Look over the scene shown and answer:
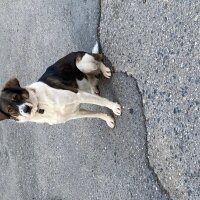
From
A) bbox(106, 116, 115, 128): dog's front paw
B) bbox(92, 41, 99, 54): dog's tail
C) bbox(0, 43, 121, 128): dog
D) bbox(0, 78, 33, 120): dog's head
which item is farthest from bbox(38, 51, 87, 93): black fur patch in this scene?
bbox(106, 116, 115, 128): dog's front paw

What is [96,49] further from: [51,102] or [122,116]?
[51,102]

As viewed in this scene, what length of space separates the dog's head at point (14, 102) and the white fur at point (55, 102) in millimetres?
62

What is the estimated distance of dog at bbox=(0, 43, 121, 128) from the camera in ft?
14.2

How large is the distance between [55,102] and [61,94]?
11 cm

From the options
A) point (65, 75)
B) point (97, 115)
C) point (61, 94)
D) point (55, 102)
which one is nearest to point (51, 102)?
point (55, 102)

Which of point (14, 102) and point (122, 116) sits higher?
point (14, 102)

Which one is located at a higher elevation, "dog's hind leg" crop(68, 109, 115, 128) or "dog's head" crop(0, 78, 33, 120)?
"dog's head" crop(0, 78, 33, 120)

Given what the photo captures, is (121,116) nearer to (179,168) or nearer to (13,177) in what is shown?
(179,168)

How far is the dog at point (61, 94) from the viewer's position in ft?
14.2

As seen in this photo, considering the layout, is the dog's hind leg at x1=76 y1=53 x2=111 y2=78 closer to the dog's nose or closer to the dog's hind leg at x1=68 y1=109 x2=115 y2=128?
the dog's hind leg at x1=68 y1=109 x2=115 y2=128

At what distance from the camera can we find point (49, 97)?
14.7 ft

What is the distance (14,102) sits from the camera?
4.28 meters

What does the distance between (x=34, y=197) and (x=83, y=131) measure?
168 cm

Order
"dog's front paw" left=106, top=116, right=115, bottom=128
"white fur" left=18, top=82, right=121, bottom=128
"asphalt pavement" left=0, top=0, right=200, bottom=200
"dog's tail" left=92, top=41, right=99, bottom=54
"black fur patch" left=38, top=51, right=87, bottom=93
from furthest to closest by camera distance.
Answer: "dog's tail" left=92, top=41, right=99, bottom=54
"dog's front paw" left=106, top=116, right=115, bottom=128
"black fur patch" left=38, top=51, right=87, bottom=93
"white fur" left=18, top=82, right=121, bottom=128
"asphalt pavement" left=0, top=0, right=200, bottom=200
